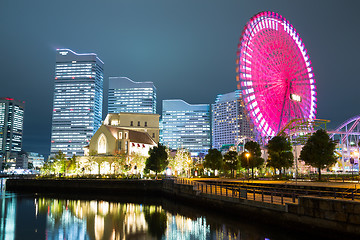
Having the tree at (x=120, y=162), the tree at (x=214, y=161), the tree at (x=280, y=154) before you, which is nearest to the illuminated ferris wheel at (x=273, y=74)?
the tree at (x=280, y=154)

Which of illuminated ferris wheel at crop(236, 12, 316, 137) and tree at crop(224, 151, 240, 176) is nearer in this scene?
illuminated ferris wheel at crop(236, 12, 316, 137)

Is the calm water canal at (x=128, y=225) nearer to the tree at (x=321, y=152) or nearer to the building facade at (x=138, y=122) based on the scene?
the tree at (x=321, y=152)

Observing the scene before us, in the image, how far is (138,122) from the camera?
112750 millimetres

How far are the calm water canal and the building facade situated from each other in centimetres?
7238

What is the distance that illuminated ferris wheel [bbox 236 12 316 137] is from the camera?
57750 mm

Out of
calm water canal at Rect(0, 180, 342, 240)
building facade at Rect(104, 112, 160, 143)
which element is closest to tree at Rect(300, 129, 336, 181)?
calm water canal at Rect(0, 180, 342, 240)

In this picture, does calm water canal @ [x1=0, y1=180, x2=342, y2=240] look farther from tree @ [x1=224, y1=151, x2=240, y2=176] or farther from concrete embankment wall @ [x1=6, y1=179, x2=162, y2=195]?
tree @ [x1=224, y1=151, x2=240, y2=176]

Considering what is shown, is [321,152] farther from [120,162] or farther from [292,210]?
[120,162]

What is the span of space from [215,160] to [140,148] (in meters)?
29.3

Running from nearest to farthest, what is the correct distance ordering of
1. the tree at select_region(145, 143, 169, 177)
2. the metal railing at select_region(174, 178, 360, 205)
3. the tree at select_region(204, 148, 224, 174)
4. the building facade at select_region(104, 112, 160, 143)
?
1. the metal railing at select_region(174, 178, 360, 205)
2. the tree at select_region(145, 143, 169, 177)
3. the tree at select_region(204, 148, 224, 174)
4. the building facade at select_region(104, 112, 160, 143)

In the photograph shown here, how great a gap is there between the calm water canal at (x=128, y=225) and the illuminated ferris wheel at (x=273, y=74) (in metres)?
29.9

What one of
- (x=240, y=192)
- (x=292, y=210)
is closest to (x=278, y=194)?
(x=240, y=192)

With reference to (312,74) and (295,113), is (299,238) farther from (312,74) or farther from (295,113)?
(312,74)

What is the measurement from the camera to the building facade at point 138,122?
365 feet
